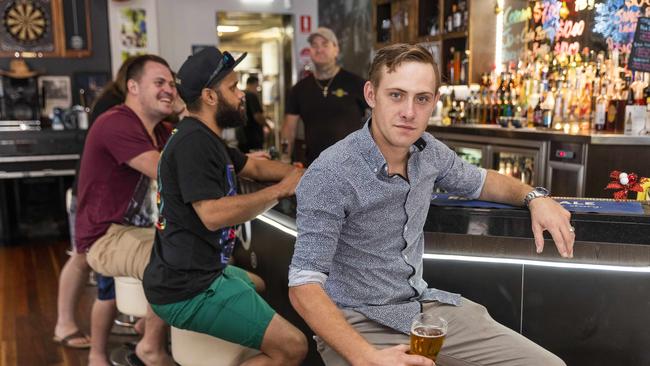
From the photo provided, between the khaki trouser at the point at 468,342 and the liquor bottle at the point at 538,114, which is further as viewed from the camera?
the liquor bottle at the point at 538,114

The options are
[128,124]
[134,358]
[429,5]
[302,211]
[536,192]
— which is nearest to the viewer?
[302,211]

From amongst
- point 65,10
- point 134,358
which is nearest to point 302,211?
point 134,358

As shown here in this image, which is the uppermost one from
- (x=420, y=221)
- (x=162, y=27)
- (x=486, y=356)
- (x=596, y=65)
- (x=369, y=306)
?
(x=162, y=27)

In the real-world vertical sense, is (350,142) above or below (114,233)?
above

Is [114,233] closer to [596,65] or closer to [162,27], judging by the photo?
[596,65]

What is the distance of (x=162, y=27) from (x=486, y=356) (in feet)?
23.5

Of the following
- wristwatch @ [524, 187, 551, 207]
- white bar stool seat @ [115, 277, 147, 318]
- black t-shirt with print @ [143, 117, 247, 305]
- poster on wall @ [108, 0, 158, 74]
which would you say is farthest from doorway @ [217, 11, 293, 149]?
wristwatch @ [524, 187, 551, 207]

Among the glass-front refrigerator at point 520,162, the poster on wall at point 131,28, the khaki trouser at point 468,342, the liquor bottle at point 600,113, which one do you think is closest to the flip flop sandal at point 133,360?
the khaki trouser at point 468,342

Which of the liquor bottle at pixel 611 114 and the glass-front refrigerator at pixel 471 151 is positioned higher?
the liquor bottle at pixel 611 114

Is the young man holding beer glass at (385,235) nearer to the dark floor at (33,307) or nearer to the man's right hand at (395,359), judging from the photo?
the man's right hand at (395,359)

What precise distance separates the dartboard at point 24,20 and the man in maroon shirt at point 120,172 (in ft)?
13.8

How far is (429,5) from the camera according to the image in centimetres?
637

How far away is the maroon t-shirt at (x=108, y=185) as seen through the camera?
294 cm

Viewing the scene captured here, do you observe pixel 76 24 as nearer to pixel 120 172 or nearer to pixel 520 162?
pixel 120 172
